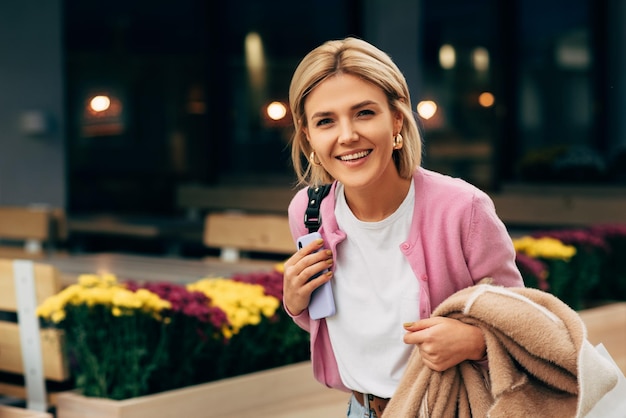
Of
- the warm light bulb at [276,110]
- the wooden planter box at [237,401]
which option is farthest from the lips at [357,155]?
the warm light bulb at [276,110]

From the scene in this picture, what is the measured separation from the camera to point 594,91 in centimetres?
1193

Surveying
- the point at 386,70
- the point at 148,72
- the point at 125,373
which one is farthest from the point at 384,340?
the point at 148,72

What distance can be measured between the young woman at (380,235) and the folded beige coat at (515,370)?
1.6 inches

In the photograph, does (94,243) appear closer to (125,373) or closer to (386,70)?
(125,373)

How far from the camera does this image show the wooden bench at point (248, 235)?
6.91 metres

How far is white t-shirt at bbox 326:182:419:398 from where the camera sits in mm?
2154

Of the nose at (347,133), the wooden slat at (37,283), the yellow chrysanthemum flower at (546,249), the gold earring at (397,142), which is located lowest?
the yellow chrysanthemum flower at (546,249)

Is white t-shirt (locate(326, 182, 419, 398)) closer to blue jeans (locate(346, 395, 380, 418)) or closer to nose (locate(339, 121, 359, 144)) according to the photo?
blue jeans (locate(346, 395, 380, 418))

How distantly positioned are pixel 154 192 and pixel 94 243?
1638 millimetres

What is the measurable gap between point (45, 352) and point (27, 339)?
0.35 ft

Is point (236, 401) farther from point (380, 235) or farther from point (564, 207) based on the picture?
point (564, 207)

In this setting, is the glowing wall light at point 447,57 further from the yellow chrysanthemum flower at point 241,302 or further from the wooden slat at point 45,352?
the wooden slat at point 45,352

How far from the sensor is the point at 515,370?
78.0 inches

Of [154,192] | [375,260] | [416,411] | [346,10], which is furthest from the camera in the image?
[154,192]
